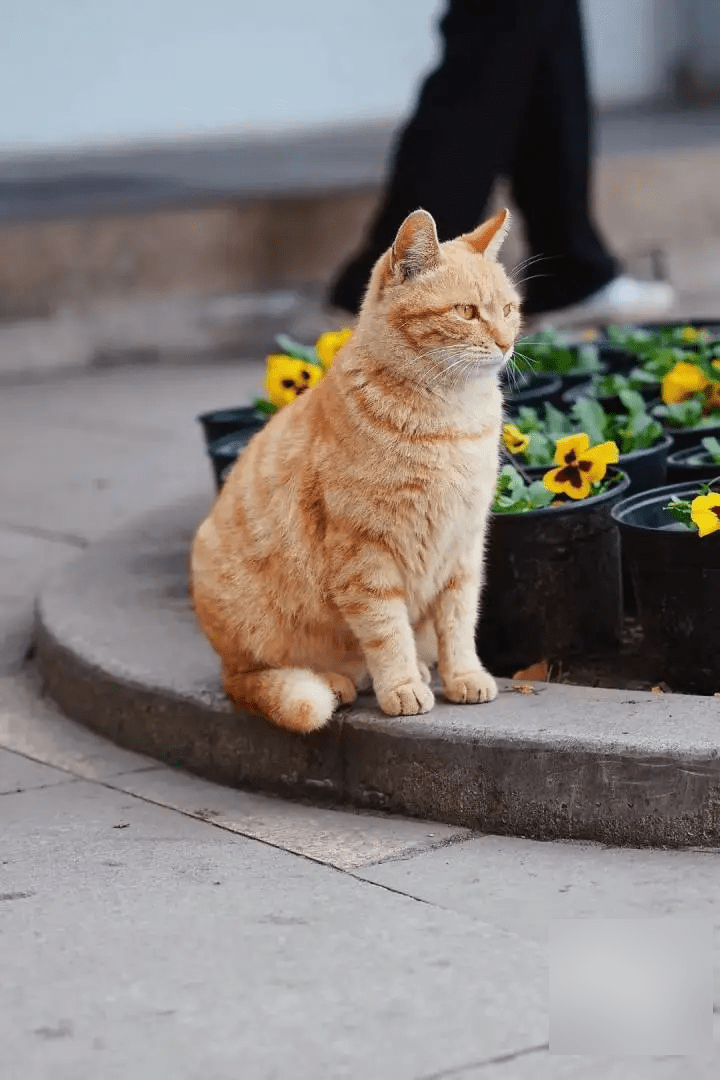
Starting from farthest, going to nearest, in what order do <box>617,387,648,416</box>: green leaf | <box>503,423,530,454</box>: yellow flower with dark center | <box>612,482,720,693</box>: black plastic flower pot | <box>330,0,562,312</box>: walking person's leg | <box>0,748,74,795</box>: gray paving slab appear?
<box>330,0,562,312</box>: walking person's leg, <box>617,387,648,416</box>: green leaf, <box>503,423,530,454</box>: yellow flower with dark center, <box>0,748,74,795</box>: gray paving slab, <box>612,482,720,693</box>: black plastic flower pot

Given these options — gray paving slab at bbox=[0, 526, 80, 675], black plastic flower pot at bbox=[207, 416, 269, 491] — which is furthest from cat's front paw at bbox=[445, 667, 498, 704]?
gray paving slab at bbox=[0, 526, 80, 675]

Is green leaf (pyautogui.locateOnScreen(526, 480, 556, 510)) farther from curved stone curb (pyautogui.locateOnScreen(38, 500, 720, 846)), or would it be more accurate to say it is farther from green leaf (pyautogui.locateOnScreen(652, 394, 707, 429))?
green leaf (pyautogui.locateOnScreen(652, 394, 707, 429))

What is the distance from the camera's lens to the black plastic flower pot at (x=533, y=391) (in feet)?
16.2

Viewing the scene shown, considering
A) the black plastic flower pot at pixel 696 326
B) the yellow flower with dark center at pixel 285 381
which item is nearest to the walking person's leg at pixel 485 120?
the black plastic flower pot at pixel 696 326

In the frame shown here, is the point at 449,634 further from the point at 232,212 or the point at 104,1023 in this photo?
the point at 232,212

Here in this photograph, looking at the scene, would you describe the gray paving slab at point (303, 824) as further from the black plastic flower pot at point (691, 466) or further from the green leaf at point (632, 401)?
the green leaf at point (632, 401)

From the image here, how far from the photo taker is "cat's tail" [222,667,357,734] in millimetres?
3352

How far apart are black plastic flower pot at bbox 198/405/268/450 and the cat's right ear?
62.9 inches

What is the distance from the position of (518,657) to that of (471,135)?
3.70m

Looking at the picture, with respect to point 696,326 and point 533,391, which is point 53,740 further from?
point 696,326

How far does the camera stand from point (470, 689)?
3.42 m

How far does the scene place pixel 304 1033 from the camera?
2459 millimetres

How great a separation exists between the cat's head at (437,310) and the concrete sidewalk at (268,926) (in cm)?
90

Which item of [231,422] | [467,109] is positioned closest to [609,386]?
[231,422]
